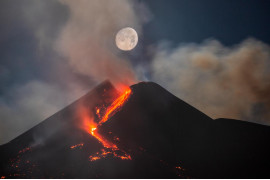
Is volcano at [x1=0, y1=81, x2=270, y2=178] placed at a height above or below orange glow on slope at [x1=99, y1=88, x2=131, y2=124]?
below

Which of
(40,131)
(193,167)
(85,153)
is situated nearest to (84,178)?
(85,153)

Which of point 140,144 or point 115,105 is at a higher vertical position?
point 115,105

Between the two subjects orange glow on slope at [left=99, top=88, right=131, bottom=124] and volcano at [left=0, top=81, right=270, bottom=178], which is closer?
volcano at [left=0, top=81, right=270, bottom=178]

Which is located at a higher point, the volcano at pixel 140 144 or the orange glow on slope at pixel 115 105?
the orange glow on slope at pixel 115 105

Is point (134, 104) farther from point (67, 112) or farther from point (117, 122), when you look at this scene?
point (67, 112)

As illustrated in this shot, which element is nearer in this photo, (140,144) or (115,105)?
(140,144)

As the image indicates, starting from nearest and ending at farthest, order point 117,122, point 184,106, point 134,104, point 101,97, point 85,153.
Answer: point 85,153, point 117,122, point 134,104, point 184,106, point 101,97

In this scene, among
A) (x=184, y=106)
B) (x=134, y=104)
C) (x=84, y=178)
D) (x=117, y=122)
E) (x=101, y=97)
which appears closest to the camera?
(x=84, y=178)

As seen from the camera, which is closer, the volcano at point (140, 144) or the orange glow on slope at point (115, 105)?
the volcano at point (140, 144)
